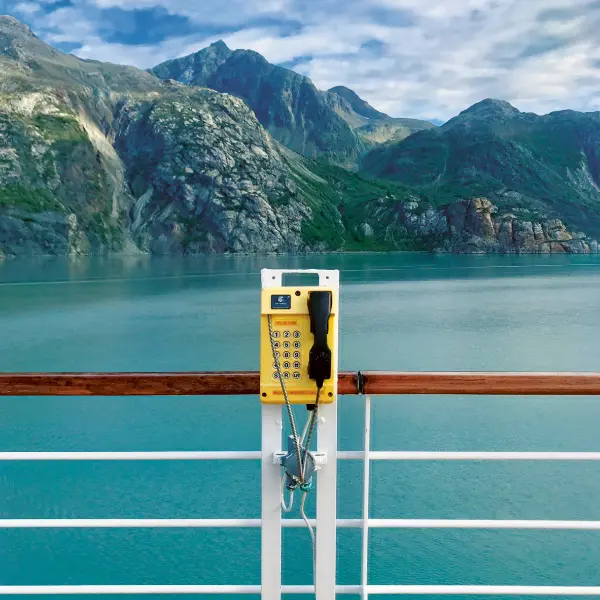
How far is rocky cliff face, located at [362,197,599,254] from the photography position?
15788cm

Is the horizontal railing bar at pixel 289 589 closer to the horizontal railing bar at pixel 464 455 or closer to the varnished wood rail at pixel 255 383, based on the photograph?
the horizontal railing bar at pixel 464 455

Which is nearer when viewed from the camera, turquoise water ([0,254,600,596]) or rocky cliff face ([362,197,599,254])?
turquoise water ([0,254,600,596])

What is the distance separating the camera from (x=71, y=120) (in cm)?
15975

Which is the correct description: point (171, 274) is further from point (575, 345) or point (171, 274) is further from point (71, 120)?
point (71, 120)

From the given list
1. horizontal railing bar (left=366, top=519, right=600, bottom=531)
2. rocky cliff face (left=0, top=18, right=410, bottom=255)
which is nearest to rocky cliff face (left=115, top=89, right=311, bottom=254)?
rocky cliff face (left=0, top=18, right=410, bottom=255)

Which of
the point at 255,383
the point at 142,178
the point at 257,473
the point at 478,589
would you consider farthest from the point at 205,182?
the point at 478,589

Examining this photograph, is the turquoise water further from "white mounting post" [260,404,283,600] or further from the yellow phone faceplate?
the yellow phone faceplate

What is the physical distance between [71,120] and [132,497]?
164582 mm

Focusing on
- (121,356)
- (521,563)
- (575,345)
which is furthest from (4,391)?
(575,345)

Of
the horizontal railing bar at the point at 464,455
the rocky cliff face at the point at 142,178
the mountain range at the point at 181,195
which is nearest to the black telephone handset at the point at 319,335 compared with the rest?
the horizontal railing bar at the point at 464,455

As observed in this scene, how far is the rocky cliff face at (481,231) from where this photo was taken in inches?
6216

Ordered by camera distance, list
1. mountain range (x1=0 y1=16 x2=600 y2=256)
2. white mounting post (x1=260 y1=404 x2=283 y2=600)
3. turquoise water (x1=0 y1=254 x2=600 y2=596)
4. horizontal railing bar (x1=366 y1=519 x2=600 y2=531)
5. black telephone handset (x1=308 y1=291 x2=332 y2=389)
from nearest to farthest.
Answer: black telephone handset (x1=308 y1=291 x2=332 y2=389), white mounting post (x1=260 y1=404 x2=283 y2=600), horizontal railing bar (x1=366 y1=519 x2=600 y2=531), turquoise water (x1=0 y1=254 x2=600 y2=596), mountain range (x1=0 y1=16 x2=600 y2=256)

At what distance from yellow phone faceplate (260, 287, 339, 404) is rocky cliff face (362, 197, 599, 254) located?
6423 inches

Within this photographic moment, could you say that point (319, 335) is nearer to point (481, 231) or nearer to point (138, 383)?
point (138, 383)
